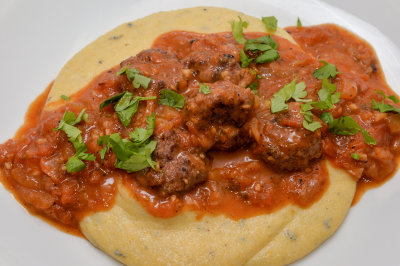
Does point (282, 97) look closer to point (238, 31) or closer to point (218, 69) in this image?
point (218, 69)

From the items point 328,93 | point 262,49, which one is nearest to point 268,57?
point 262,49

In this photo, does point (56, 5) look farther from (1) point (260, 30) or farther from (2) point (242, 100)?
(2) point (242, 100)

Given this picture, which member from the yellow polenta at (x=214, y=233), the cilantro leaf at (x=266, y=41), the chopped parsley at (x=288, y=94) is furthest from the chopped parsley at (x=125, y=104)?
the cilantro leaf at (x=266, y=41)

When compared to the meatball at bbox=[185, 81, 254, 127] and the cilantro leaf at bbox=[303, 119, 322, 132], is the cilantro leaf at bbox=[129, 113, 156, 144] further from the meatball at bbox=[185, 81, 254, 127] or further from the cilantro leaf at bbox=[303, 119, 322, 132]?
the cilantro leaf at bbox=[303, 119, 322, 132]

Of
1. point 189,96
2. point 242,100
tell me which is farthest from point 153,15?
point 242,100

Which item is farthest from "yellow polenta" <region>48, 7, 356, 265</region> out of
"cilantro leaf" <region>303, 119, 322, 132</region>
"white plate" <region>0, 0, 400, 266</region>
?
"cilantro leaf" <region>303, 119, 322, 132</region>

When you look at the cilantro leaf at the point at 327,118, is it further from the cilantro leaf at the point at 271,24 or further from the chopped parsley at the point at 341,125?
the cilantro leaf at the point at 271,24
